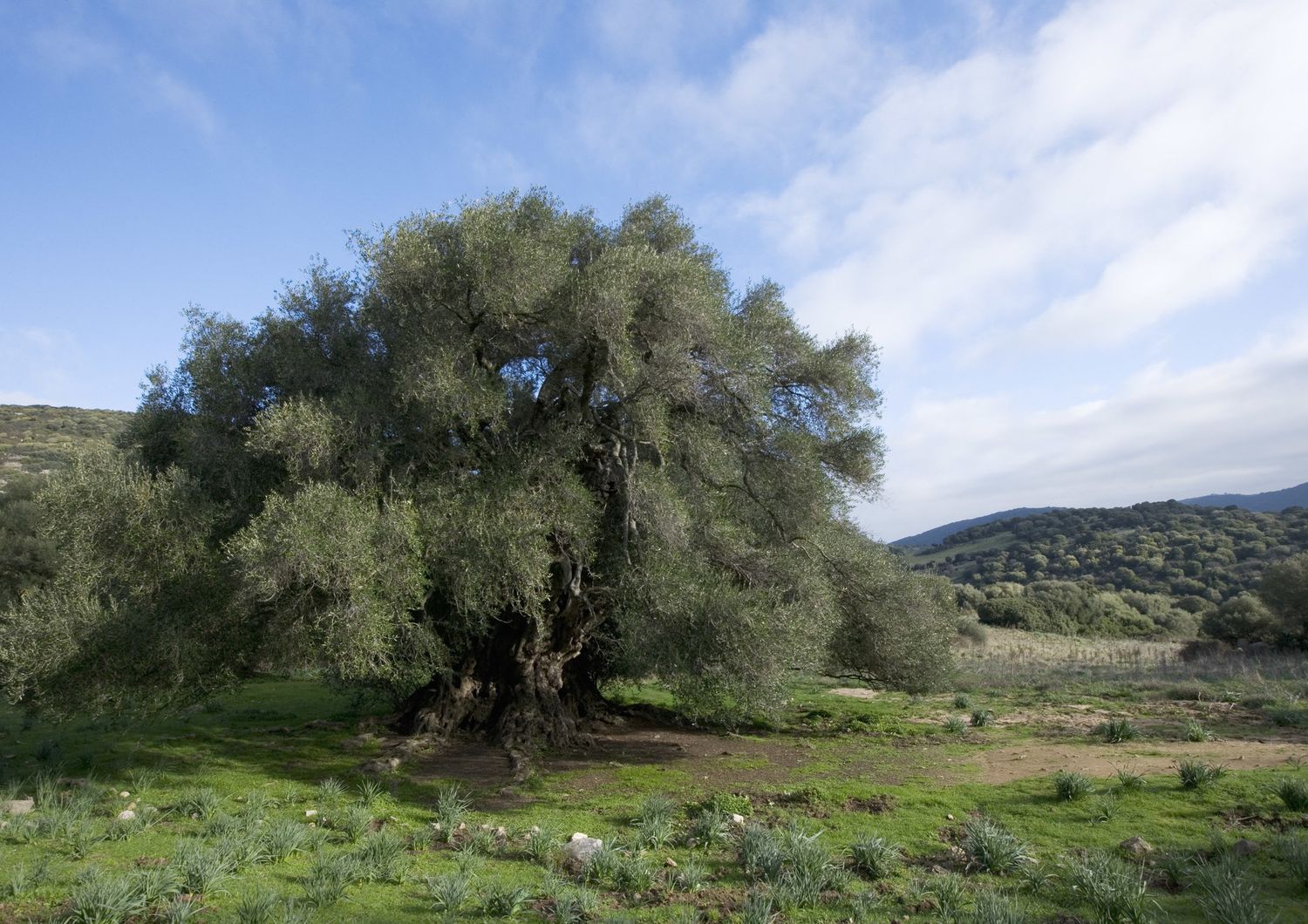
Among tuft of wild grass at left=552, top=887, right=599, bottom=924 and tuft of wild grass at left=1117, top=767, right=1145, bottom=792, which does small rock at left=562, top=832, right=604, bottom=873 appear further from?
tuft of wild grass at left=1117, top=767, right=1145, bottom=792

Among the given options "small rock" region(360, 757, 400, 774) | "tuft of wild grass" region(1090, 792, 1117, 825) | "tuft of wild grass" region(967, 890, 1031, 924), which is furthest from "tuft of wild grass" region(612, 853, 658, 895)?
"small rock" region(360, 757, 400, 774)

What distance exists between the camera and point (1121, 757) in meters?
12.9

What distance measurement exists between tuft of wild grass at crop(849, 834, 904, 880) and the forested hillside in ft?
39.8

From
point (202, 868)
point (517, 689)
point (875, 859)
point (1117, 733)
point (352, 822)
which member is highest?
point (517, 689)

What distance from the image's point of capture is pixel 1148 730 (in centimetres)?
1550

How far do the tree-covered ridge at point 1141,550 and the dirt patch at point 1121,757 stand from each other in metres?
50.2

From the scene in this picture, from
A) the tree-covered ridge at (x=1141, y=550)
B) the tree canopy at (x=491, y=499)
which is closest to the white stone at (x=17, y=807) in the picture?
the tree canopy at (x=491, y=499)

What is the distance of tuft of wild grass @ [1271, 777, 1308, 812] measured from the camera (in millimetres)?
9352

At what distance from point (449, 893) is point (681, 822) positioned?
12.3 feet

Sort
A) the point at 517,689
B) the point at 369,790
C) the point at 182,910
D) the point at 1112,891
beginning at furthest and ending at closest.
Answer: the point at 517,689
the point at 369,790
the point at 1112,891
the point at 182,910

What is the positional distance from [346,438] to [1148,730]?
16.9 meters

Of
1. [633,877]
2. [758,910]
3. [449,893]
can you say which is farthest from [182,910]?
[758,910]

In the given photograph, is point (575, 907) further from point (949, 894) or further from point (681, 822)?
point (949, 894)

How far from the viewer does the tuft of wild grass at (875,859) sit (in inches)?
307
